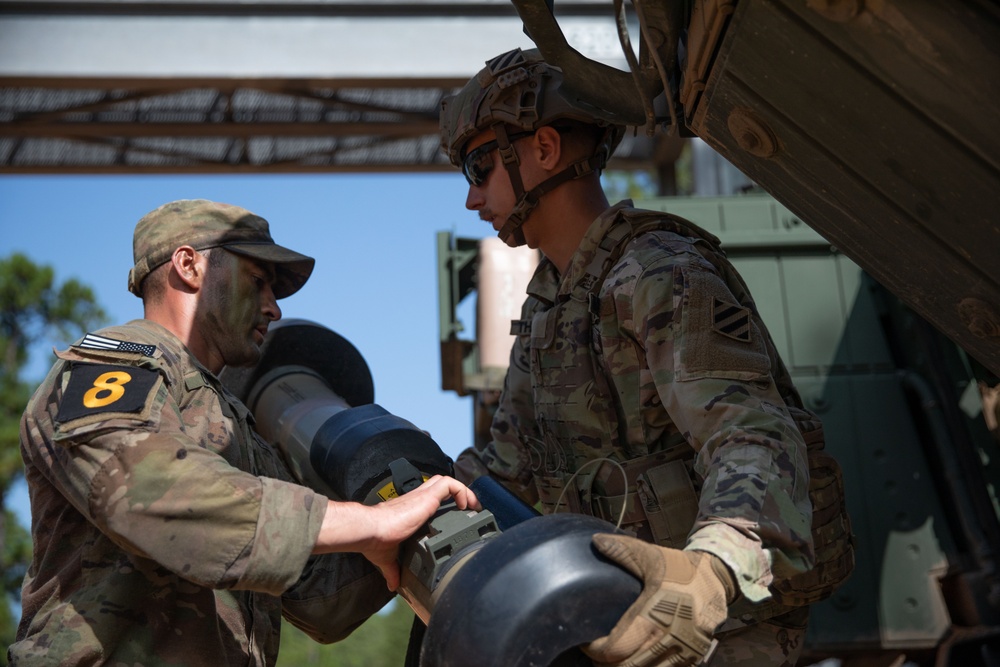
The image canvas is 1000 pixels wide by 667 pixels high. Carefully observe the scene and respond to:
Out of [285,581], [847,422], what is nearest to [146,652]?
[285,581]

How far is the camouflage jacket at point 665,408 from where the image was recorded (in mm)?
2699

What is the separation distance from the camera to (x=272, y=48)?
778 centimetres

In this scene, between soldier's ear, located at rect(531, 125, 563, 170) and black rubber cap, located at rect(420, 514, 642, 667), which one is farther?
soldier's ear, located at rect(531, 125, 563, 170)

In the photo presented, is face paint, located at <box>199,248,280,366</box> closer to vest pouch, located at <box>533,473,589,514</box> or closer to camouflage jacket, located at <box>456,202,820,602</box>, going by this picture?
camouflage jacket, located at <box>456,202,820,602</box>

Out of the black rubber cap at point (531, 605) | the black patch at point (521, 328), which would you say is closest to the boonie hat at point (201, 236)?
the black patch at point (521, 328)

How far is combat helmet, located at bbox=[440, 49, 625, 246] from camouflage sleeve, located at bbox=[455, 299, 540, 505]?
0.50m

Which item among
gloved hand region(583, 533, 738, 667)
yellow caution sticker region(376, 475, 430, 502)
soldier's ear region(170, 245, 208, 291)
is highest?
soldier's ear region(170, 245, 208, 291)

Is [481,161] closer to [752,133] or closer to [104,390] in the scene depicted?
[752,133]

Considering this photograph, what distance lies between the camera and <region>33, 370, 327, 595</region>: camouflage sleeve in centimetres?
278

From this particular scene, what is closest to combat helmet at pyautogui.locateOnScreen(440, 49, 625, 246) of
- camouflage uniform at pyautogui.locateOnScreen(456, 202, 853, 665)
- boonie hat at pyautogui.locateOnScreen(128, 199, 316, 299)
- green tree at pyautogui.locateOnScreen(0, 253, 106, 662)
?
camouflage uniform at pyautogui.locateOnScreen(456, 202, 853, 665)

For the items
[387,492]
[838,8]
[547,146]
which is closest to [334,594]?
[387,492]

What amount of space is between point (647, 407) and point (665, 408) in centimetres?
12

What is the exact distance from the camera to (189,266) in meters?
3.63

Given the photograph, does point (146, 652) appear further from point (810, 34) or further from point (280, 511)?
point (810, 34)
